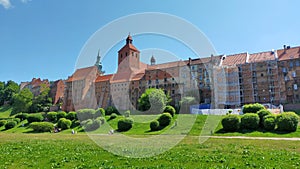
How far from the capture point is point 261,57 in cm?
6750

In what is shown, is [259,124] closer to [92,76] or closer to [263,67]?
[263,67]

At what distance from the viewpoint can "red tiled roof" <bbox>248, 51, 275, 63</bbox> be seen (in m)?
65.9

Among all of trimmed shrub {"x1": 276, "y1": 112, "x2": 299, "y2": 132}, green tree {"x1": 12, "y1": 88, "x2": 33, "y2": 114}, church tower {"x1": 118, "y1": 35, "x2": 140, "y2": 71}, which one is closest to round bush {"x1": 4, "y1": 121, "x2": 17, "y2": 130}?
green tree {"x1": 12, "y1": 88, "x2": 33, "y2": 114}

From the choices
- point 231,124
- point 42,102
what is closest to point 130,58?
point 42,102

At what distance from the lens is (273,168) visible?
32.7ft

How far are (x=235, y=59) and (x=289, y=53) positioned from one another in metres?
13.1

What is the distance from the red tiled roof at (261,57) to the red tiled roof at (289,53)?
5.99ft

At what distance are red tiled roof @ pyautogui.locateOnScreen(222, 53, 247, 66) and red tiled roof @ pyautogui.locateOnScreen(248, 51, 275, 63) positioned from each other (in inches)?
70.5

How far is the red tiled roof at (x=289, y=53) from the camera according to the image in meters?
63.2

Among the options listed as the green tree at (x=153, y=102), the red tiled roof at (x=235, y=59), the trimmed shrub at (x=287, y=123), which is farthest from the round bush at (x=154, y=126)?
the red tiled roof at (x=235, y=59)

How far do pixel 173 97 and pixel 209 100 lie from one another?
11.1 m

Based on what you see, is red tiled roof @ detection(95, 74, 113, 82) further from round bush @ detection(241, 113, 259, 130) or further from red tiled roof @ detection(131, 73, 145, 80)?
round bush @ detection(241, 113, 259, 130)

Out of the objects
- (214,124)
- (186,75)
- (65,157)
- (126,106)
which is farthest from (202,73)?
(65,157)

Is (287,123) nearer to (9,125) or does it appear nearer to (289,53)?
(289,53)
